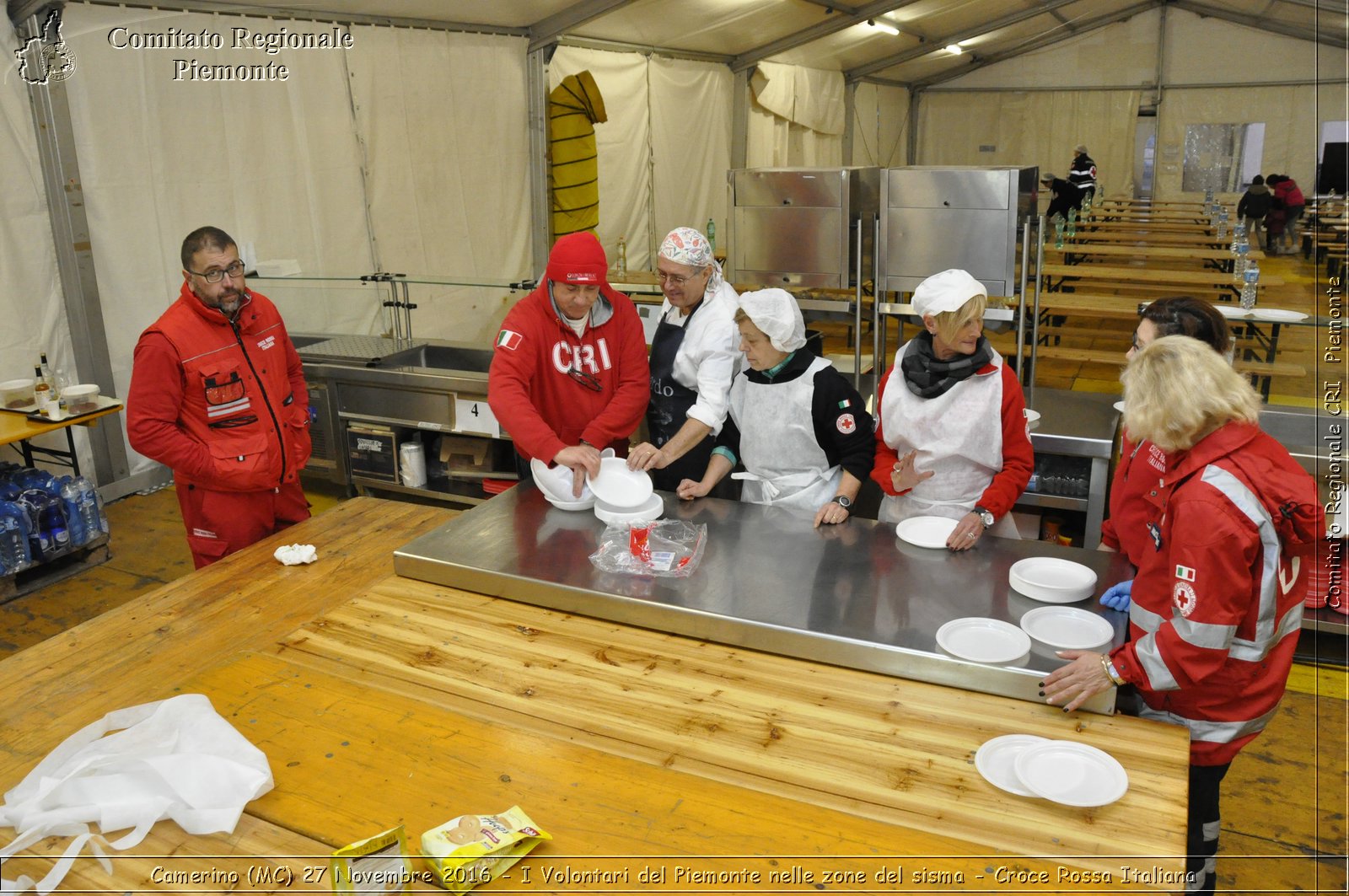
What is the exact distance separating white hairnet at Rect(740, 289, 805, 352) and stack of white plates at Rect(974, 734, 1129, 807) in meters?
1.35

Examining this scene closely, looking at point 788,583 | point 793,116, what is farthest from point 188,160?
point 793,116

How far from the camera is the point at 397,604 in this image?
7.89ft

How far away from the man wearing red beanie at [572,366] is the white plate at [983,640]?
1.15 m

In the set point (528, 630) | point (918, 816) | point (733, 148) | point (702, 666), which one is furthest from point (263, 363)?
point (733, 148)

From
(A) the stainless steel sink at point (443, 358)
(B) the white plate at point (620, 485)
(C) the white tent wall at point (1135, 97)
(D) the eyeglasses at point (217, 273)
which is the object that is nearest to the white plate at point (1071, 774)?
(B) the white plate at point (620, 485)

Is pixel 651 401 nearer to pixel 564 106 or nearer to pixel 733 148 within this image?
pixel 564 106

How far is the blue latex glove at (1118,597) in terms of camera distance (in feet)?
6.93

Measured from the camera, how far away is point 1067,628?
205 centimetres

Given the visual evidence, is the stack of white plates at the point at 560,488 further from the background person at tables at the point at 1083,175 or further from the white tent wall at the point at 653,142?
the background person at tables at the point at 1083,175

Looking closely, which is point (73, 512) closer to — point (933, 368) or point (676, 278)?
point (676, 278)

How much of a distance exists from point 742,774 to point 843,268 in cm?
321

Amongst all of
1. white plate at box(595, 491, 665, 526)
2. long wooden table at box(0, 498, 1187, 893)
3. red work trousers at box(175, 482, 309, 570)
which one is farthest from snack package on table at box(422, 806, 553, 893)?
red work trousers at box(175, 482, 309, 570)

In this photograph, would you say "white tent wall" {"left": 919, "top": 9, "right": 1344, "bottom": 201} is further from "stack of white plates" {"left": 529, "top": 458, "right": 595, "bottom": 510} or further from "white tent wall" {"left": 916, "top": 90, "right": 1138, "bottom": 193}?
"stack of white plates" {"left": 529, "top": 458, "right": 595, "bottom": 510}

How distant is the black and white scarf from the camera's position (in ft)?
8.66
